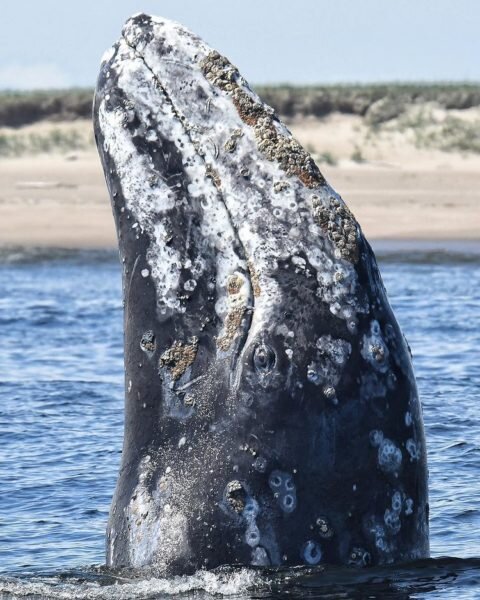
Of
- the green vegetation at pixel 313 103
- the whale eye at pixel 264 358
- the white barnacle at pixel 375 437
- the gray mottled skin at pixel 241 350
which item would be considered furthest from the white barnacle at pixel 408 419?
the green vegetation at pixel 313 103

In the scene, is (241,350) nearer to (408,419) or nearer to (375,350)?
(375,350)

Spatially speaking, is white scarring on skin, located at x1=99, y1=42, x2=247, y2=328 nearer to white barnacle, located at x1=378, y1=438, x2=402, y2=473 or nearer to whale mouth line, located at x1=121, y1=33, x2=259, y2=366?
whale mouth line, located at x1=121, y1=33, x2=259, y2=366

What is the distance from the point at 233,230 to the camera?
4.51m

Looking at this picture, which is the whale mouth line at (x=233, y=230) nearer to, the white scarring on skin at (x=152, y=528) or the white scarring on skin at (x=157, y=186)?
the white scarring on skin at (x=157, y=186)

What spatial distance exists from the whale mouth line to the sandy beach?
61.1 feet

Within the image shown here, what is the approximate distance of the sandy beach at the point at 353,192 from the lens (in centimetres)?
2455

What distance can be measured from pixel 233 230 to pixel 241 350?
40 centimetres

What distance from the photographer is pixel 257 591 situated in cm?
441

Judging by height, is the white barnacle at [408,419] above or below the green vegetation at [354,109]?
below

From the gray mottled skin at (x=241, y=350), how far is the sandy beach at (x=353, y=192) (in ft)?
61.3

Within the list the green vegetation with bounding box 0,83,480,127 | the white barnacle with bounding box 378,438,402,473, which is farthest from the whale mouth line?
the green vegetation with bounding box 0,83,480,127

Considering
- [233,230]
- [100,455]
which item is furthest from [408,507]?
[100,455]

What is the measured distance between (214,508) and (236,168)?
1101 mm

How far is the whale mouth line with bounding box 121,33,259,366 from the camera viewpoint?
14.4 feet
